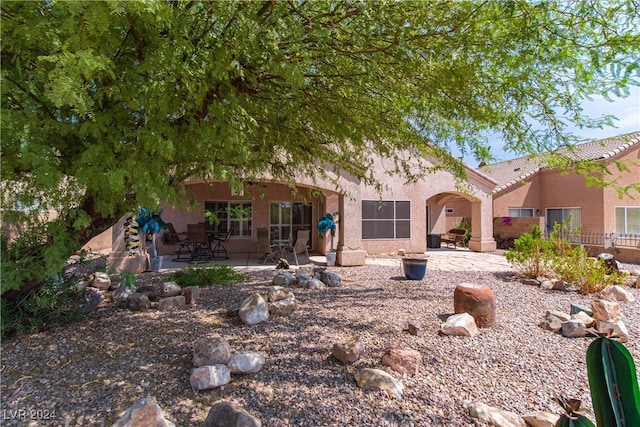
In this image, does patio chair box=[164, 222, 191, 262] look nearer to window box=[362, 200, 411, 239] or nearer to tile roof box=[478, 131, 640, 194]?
window box=[362, 200, 411, 239]

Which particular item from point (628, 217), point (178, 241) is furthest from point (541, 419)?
point (628, 217)

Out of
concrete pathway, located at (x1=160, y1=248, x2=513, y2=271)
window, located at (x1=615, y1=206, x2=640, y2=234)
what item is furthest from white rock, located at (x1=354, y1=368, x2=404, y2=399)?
window, located at (x1=615, y1=206, x2=640, y2=234)

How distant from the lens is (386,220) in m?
13.9

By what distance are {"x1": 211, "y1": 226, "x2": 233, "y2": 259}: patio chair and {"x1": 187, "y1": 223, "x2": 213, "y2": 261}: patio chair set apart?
1.00 feet

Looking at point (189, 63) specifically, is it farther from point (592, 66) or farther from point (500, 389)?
point (500, 389)

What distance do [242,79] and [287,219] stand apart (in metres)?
11.4

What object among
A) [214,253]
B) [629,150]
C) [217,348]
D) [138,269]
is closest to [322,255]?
[214,253]

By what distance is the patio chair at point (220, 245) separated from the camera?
489 inches

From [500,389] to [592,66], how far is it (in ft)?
11.5

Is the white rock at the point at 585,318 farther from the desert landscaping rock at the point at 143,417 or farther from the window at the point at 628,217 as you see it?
the window at the point at 628,217

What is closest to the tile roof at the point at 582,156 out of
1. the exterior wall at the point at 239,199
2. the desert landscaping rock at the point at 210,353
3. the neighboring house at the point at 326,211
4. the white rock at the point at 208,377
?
the neighboring house at the point at 326,211

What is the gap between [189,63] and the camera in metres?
2.90

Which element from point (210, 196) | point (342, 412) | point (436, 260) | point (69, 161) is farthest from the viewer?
point (210, 196)

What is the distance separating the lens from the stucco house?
13562mm
